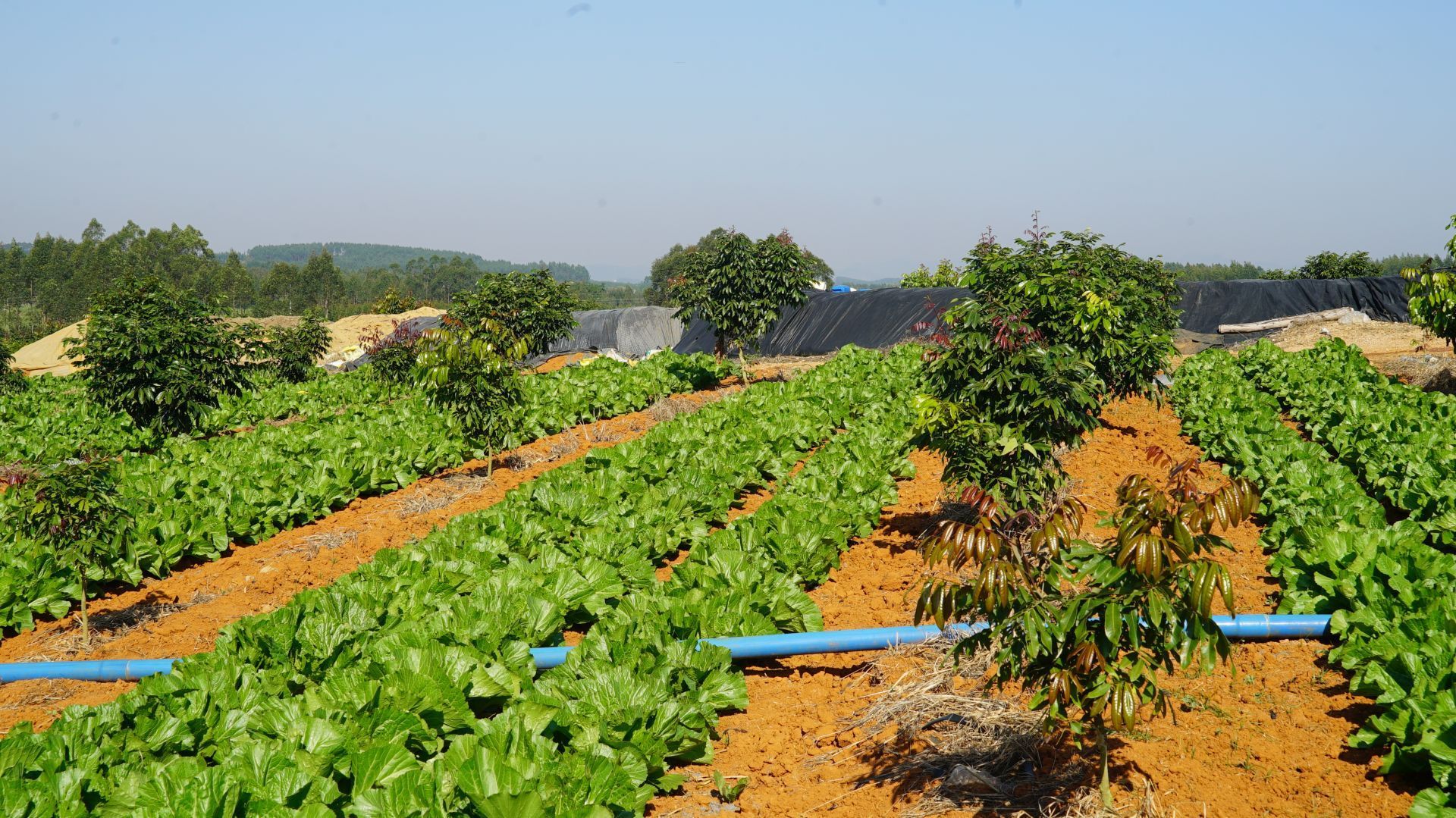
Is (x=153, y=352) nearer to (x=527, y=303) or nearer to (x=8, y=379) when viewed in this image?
(x=527, y=303)

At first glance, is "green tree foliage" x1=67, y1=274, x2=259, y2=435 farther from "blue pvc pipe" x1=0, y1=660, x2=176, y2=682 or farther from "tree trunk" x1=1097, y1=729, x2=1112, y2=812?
"tree trunk" x1=1097, y1=729, x2=1112, y2=812

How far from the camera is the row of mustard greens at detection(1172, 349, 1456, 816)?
4129 millimetres

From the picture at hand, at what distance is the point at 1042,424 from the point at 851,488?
193 cm

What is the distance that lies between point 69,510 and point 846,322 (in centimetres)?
2328

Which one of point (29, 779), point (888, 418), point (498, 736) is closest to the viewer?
point (29, 779)

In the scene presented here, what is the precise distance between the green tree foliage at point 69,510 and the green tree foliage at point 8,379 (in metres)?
19.5

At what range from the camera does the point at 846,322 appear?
27.9 meters

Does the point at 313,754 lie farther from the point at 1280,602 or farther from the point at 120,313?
the point at 120,313

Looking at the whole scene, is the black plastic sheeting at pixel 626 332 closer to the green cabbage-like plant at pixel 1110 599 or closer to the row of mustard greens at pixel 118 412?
the row of mustard greens at pixel 118 412

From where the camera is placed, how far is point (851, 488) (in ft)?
28.1

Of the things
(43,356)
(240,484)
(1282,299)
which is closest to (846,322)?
(1282,299)

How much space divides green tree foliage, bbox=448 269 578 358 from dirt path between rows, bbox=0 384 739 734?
5580 millimetres

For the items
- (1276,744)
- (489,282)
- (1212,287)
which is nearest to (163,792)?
(1276,744)

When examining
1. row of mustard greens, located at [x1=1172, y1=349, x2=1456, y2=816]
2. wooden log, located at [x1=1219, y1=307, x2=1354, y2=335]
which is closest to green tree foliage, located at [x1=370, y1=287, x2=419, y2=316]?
wooden log, located at [x1=1219, y1=307, x2=1354, y2=335]
